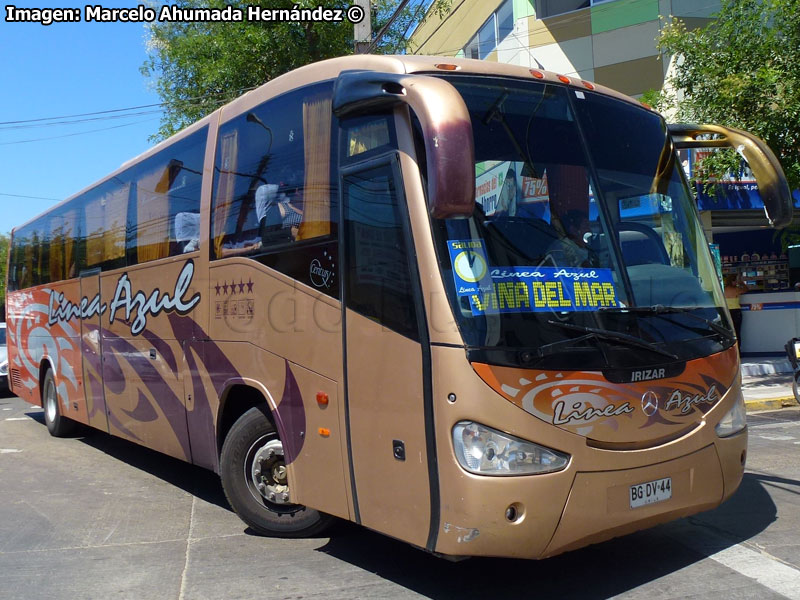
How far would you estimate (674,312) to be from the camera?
4.86 metres

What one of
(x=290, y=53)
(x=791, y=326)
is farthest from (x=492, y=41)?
(x=791, y=326)

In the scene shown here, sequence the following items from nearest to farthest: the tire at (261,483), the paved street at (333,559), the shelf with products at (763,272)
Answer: the paved street at (333,559) < the tire at (261,483) < the shelf with products at (763,272)

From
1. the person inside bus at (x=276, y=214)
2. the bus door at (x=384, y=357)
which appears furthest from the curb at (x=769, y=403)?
the bus door at (x=384, y=357)

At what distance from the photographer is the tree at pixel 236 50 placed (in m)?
20.3

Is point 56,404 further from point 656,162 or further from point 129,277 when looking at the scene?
point 656,162

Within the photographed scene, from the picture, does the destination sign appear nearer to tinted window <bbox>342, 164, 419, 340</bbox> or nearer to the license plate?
tinted window <bbox>342, 164, 419, 340</bbox>

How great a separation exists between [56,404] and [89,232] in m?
2.96

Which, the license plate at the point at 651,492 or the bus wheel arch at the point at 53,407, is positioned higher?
the license plate at the point at 651,492

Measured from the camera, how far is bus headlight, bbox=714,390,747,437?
500 centimetres

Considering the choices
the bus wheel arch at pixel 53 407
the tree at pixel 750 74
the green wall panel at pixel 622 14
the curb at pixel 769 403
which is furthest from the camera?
the green wall panel at pixel 622 14

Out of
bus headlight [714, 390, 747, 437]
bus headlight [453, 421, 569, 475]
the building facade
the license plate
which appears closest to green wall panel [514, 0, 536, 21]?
the building facade

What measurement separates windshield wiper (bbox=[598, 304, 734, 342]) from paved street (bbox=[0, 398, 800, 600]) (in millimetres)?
1442

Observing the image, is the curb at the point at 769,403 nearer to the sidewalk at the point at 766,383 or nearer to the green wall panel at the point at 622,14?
the sidewalk at the point at 766,383

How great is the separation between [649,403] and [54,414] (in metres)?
9.60
